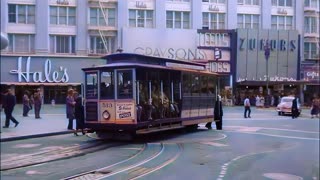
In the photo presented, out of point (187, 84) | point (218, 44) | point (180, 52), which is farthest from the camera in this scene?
point (187, 84)

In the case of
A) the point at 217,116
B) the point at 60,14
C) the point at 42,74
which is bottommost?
the point at 217,116

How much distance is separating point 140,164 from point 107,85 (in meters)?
3.35

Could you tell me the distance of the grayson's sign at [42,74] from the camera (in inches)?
137

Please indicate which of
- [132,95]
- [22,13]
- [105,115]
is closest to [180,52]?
[22,13]

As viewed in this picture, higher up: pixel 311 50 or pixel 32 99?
pixel 311 50

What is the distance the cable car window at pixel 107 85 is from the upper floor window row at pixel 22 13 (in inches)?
230

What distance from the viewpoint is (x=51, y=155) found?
7785mm

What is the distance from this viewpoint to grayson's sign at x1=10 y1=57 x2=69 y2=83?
3.47 m

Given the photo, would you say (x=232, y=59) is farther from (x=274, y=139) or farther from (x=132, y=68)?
(x=274, y=139)

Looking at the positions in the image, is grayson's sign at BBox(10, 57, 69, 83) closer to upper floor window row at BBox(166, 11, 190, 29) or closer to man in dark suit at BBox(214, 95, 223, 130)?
upper floor window row at BBox(166, 11, 190, 29)

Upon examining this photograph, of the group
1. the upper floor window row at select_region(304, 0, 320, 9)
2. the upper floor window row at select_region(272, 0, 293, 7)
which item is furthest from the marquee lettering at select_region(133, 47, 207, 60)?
the upper floor window row at select_region(304, 0, 320, 9)

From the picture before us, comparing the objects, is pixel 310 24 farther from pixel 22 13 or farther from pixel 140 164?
pixel 140 164

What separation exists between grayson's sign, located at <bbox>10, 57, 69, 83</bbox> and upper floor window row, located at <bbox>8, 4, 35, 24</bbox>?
0.87 feet

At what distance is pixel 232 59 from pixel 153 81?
512cm
